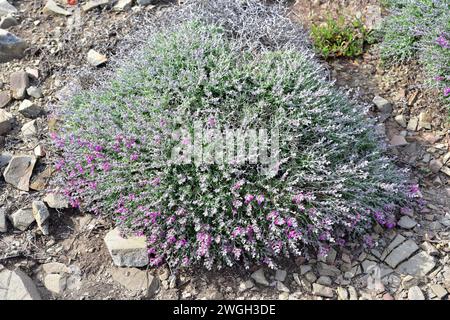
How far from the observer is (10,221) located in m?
3.91

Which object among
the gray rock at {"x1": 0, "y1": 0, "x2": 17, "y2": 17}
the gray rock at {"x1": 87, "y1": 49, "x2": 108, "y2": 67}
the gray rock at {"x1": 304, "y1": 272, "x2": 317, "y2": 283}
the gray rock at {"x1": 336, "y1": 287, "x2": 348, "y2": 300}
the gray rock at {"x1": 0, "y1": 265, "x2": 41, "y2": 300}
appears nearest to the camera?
the gray rock at {"x1": 0, "y1": 265, "x2": 41, "y2": 300}

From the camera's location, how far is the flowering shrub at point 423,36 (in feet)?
14.6

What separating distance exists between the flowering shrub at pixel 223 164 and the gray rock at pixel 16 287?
0.69 meters

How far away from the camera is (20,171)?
4164 mm

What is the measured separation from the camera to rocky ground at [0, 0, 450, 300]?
355 centimetres

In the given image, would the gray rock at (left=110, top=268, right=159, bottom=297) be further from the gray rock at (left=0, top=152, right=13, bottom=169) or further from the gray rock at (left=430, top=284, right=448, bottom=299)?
the gray rock at (left=430, top=284, right=448, bottom=299)

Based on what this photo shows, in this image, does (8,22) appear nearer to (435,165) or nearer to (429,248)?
(435,165)

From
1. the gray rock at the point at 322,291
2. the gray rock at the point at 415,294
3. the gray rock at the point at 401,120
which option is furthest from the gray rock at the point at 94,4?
the gray rock at the point at 415,294

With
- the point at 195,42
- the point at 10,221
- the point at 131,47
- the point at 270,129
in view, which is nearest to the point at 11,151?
the point at 10,221

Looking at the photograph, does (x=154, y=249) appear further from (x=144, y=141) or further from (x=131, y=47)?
(x=131, y=47)

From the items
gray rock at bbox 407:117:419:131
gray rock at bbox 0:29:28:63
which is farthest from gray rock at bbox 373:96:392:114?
gray rock at bbox 0:29:28:63

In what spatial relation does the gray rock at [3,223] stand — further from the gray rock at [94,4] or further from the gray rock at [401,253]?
the gray rock at [401,253]

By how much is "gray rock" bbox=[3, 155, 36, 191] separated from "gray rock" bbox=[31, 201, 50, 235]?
0.27m

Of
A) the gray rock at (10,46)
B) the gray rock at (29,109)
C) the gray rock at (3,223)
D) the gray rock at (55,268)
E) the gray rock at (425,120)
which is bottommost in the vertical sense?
the gray rock at (425,120)
